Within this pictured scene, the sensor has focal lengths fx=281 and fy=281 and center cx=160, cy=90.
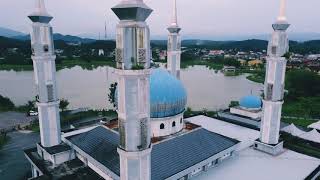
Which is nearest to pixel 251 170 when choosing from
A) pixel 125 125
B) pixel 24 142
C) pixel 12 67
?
pixel 125 125

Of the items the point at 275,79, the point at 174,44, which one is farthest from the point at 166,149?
the point at 174,44

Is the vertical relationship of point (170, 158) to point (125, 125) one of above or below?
below

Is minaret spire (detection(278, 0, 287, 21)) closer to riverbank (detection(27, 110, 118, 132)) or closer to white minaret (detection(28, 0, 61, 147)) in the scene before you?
white minaret (detection(28, 0, 61, 147))

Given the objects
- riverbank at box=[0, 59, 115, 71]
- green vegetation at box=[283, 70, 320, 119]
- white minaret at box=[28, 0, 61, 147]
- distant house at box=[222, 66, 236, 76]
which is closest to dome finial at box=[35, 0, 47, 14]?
white minaret at box=[28, 0, 61, 147]

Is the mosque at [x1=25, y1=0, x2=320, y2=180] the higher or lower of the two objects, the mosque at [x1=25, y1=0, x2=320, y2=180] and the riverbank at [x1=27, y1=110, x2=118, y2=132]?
the higher

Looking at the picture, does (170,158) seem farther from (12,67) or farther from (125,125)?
(12,67)

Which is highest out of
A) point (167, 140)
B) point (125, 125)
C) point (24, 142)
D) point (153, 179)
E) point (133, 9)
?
point (133, 9)
